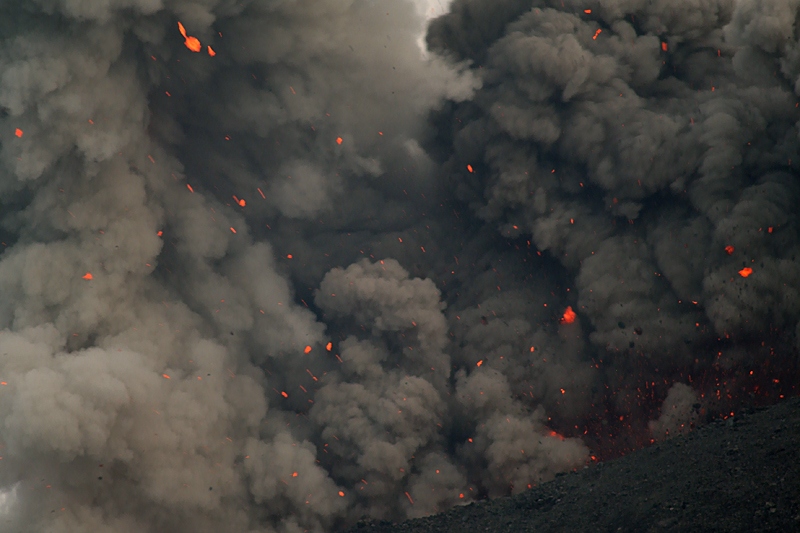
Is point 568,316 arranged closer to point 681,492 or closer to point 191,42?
point 681,492

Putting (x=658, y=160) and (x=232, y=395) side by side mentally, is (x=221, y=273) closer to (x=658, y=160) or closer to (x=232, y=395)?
(x=232, y=395)

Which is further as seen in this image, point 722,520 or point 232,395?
point 232,395

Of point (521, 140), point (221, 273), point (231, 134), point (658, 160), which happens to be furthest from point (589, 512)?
point (231, 134)

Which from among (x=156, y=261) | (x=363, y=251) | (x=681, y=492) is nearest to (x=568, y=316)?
(x=363, y=251)

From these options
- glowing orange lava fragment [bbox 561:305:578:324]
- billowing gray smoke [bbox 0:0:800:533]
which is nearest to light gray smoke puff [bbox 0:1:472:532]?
billowing gray smoke [bbox 0:0:800:533]

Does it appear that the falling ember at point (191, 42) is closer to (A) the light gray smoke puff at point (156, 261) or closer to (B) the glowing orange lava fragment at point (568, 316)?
(A) the light gray smoke puff at point (156, 261)

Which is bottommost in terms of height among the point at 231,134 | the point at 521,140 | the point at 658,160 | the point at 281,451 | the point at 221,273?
the point at 281,451
